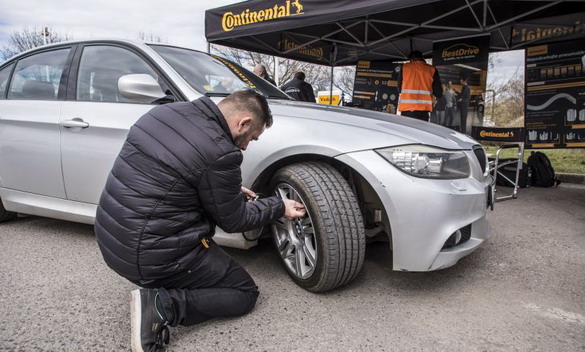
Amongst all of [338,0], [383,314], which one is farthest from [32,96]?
[338,0]

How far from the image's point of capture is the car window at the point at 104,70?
270 centimetres

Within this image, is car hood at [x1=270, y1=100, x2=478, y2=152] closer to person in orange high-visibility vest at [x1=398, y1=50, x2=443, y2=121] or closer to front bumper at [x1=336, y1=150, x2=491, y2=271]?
front bumper at [x1=336, y1=150, x2=491, y2=271]

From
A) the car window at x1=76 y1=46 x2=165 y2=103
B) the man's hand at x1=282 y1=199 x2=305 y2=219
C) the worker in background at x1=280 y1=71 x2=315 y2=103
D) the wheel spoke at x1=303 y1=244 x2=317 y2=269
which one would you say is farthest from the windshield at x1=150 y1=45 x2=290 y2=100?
the worker in background at x1=280 y1=71 x2=315 y2=103

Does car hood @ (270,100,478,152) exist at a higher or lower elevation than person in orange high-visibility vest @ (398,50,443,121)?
lower

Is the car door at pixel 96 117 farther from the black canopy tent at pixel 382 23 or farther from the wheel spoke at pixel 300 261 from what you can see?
the black canopy tent at pixel 382 23

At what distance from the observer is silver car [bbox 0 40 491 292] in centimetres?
197

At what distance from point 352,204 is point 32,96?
2.67 m

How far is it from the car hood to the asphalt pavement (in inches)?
33.1

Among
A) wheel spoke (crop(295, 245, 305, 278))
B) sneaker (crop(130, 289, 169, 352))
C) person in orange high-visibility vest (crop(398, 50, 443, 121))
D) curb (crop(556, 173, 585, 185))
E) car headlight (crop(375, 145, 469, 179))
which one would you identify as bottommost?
sneaker (crop(130, 289, 169, 352))

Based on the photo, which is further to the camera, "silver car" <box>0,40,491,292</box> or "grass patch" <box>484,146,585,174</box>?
"grass patch" <box>484,146,585,174</box>

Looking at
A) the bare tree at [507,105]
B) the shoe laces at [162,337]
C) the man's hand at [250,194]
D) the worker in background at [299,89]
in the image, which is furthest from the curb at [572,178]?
the shoe laces at [162,337]

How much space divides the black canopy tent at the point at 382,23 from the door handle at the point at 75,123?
10.6ft

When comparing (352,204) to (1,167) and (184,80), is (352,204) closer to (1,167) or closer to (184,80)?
(184,80)

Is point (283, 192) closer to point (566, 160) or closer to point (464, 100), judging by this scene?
point (464, 100)
